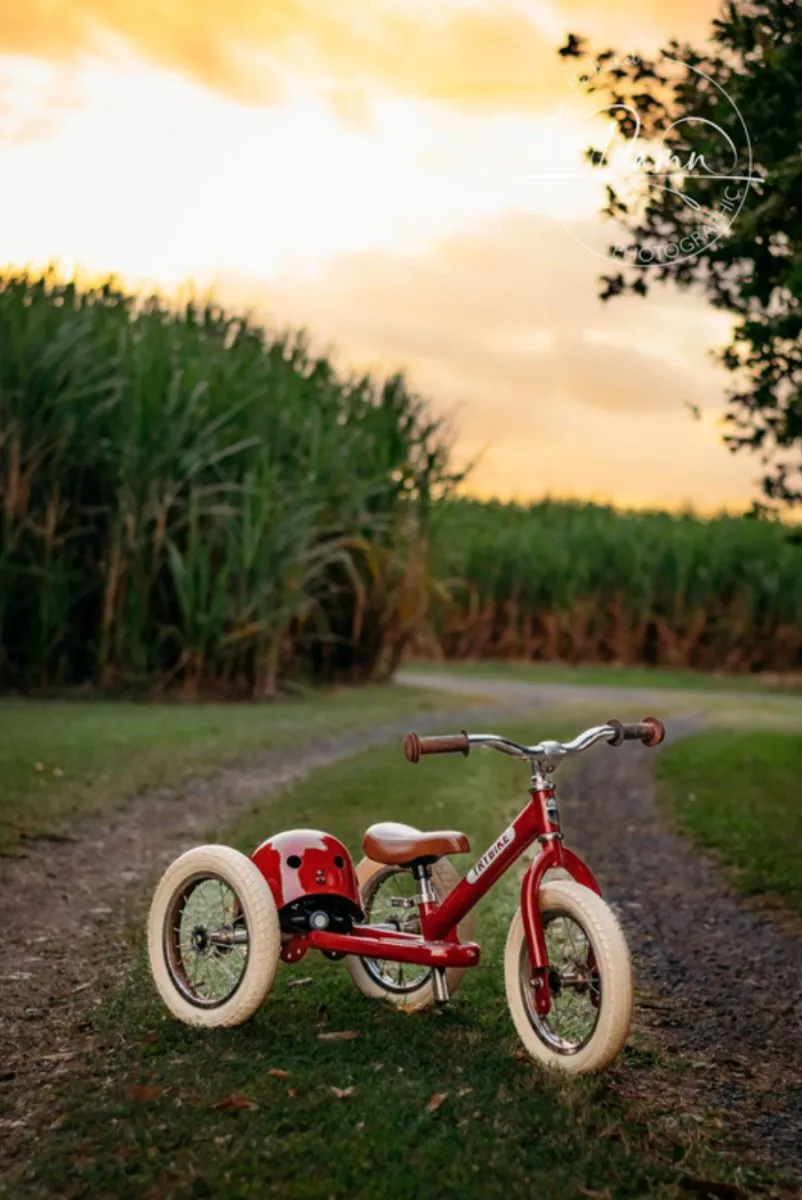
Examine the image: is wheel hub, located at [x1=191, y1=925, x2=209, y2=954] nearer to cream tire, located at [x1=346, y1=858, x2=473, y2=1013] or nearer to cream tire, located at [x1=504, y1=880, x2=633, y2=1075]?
cream tire, located at [x1=346, y1=858, x2=473, y2=1013]

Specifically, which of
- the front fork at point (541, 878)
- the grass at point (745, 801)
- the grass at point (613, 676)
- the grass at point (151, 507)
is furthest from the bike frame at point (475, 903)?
the grass at point (613, 676)

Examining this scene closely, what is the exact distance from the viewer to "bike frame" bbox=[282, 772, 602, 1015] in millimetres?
4383

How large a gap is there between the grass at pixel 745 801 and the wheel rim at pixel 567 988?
126 inches

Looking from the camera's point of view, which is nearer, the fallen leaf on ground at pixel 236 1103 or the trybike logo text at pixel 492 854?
the fallen leaf on ground at pixel 236 1103

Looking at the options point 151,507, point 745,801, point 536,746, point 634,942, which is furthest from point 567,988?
point 151,507

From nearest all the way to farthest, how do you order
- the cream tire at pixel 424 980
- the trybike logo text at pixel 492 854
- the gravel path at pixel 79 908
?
the trybike logo text at pixel 492 854 < the gravel path at pixel 79 908 < the cream tire at pixel 424 980

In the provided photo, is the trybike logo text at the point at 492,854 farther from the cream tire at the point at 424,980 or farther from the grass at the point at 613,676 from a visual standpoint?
the grass at the point at 613,676

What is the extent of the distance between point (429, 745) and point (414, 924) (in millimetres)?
1119

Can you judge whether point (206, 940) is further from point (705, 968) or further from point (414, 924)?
point (705, 968)

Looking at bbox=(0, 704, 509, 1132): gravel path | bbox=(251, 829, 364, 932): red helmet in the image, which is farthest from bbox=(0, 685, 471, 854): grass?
bbox=(251, 829, 364, 932): red helmet

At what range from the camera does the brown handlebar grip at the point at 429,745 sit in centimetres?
415

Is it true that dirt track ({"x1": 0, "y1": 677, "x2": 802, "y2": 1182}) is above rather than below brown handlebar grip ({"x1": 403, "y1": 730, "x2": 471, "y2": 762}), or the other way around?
below

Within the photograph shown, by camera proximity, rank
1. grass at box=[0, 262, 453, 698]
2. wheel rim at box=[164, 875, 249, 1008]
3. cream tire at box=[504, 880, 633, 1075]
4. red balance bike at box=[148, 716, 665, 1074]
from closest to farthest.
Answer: cream tire at box=[504, 880, 633, 1075] < red balance bike at box=[148, 716, 665, 1074] < wheel rim at box=[164, 875, 249, 1008] < grass at box=[0, 262, 453, 698]

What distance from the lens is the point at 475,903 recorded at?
4.71 meters
